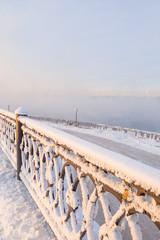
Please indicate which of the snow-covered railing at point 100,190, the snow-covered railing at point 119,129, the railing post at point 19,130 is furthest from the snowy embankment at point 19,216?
the snow-covered railing at point 119,129

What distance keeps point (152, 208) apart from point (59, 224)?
150 centimetres

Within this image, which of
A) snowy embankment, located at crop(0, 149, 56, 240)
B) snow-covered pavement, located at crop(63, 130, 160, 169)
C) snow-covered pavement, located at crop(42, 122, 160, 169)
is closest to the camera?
snowy embankment, located at crop(0, 149, 56, 240)

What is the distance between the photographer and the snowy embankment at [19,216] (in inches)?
84.1

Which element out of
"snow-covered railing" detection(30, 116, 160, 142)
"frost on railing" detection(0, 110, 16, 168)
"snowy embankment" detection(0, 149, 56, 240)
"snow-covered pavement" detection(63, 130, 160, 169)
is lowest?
"snow-covered railing" detection(30, 116, 160, 142)

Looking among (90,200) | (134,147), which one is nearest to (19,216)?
(90,200)

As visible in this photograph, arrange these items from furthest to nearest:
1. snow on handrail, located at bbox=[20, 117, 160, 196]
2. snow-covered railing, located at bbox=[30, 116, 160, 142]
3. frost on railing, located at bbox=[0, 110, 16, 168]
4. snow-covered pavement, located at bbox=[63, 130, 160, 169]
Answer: snow-covered railing, located at bbox=[30, 116, 160, 142], snow-covered pavement, located at bbox=[63, 130, 160, 169], frost on railing, located at bbox=[0, 110, 16, 168], snow on handrail, located at bbox=[20, 117, 160, 196]

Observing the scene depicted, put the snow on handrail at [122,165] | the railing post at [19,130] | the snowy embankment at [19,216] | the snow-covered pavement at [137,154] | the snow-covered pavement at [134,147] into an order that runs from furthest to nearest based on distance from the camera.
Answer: the snow-covered pavement at [134,147] < the snow-covered pavement at [137,154] < the railing post at [19,130] < the snowy embankment at [19,216] < the snow on handrail at [122,165]

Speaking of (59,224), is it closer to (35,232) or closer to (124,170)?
(35,232)

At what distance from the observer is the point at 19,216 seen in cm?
248

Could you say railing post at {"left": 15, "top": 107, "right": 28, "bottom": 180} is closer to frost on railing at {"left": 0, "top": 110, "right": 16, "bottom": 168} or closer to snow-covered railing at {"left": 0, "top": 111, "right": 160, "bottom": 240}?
frost on railing at {"left": 0, "top": 110, "right": 16, "bottom": 168}

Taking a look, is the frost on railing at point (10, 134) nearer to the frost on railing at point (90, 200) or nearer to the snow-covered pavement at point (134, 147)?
the frost on railing at point (90, 200)

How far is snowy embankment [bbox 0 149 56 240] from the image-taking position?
2137 mm

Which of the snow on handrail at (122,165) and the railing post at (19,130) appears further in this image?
the railing post at (19,130)

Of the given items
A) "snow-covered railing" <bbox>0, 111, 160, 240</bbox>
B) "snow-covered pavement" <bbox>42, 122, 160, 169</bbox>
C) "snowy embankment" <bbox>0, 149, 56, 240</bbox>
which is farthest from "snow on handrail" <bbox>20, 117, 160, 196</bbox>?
"snow-covered pavement" <bbox>42, 122, 160, 169</bbox>
